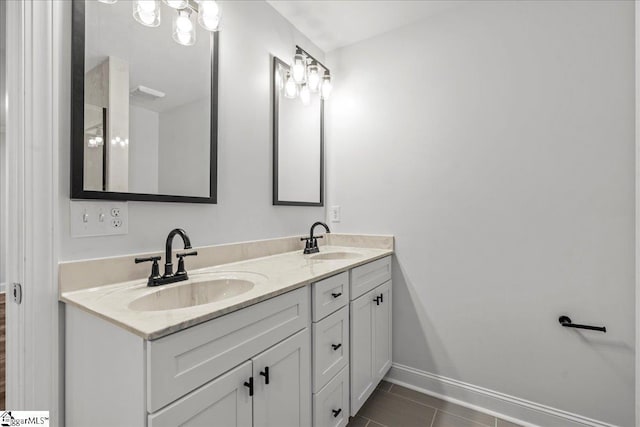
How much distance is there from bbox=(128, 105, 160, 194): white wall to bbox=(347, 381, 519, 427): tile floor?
1.53m

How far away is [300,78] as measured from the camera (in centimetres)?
179

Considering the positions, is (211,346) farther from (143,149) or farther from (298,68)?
(298,68)

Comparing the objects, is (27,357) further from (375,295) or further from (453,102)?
(453,102)

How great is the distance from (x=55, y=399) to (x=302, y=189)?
1.50 metres

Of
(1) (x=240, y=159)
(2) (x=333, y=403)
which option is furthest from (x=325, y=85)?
(2) (x=333, y=403)

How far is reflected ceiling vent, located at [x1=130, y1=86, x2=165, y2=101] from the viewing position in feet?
3.74

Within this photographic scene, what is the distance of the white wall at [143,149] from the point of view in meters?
1.12

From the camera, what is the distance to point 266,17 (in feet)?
5.68

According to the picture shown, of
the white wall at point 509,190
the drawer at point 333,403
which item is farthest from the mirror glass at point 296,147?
the drawer at point 333,403

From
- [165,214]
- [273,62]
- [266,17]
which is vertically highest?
[266,17]

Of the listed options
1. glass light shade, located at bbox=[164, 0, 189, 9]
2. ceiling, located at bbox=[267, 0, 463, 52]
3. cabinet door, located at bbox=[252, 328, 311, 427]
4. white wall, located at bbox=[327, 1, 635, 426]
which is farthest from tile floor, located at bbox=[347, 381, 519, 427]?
ceiling, located at bbox=[267, 0, 463, 52]

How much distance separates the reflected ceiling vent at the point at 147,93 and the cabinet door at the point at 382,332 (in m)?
1.46

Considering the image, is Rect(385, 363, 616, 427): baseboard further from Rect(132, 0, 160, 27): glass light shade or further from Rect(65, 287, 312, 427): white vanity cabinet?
Rect(132, 0, 160, 27): glass light shade

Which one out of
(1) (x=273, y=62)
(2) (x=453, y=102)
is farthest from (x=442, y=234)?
(1) (x=273, y=62)
